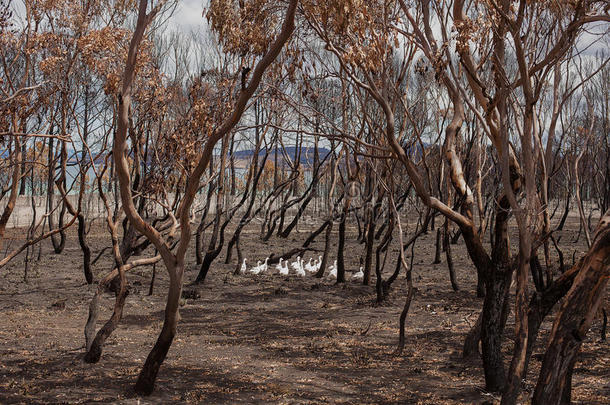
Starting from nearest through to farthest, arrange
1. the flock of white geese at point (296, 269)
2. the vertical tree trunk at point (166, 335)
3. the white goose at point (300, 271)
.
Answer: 1. the vertical tree trunk at point (166, 335)
2. the flock of white geese at point (296, 269)
3. the white goose at point (300, 271)

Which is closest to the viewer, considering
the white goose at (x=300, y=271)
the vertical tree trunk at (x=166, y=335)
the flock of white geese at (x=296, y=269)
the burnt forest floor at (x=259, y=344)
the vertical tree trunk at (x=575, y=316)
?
the vertical tree trunk at (x=575, y=316)

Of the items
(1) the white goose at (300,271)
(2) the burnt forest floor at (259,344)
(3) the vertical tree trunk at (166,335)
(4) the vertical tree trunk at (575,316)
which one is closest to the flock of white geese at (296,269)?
(1) the white goose at (300,271)

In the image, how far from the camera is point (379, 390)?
7816 millimetres

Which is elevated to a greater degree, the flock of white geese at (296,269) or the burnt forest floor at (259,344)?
the flock of white geese at (296,269)

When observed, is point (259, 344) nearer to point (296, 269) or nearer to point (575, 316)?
point (575, 316)

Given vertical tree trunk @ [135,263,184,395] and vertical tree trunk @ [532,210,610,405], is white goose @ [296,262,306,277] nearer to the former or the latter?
vertical tree trunk @ [135,263,184,395]

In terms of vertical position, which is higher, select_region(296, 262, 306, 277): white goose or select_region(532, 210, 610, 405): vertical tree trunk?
select_region(532, 210, 610, 405): vertical tree trunk

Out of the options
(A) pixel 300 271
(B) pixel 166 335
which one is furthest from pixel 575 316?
(A) pixel 300 271

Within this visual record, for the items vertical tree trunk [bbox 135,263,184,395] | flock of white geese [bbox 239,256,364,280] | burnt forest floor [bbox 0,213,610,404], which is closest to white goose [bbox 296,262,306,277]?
flock of white geese [bbox 239,256,364,280]

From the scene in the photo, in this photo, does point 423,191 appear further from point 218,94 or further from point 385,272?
point 385,272

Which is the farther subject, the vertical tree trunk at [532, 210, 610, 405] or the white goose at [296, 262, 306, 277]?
the white goose at [296, 262, 306, 277]

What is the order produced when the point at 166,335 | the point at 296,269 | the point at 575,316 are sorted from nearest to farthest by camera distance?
1. the point at 575,316
2. the point at 166,335
3. the point at 296,269

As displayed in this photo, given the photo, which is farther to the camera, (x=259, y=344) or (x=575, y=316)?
(x=259, y=344)

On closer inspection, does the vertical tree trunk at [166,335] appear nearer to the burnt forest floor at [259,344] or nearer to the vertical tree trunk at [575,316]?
the burnt forest floor at [259,344]
